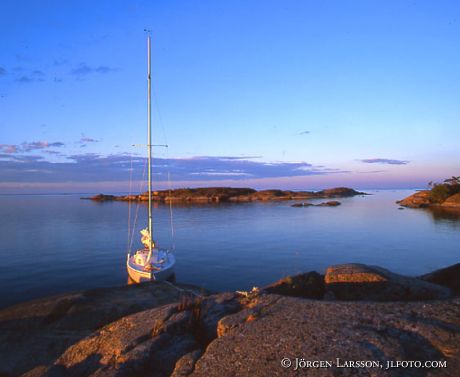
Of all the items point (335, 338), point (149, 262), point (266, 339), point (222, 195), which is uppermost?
point (335, 338)

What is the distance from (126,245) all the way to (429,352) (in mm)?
36165

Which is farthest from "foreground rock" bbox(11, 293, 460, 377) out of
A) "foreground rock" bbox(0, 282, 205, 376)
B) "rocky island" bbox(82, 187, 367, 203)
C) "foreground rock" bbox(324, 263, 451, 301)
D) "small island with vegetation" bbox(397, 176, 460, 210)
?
"rocky island" bbox(82, 187, 367, 203)

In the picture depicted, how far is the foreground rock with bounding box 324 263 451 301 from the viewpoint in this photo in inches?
379

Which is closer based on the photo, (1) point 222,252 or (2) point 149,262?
(2) point 149,262

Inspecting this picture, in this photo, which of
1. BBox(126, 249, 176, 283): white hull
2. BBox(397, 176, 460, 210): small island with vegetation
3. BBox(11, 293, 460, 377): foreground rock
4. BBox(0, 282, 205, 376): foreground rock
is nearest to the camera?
BBox(11, 293, 460, 377): foreground rock

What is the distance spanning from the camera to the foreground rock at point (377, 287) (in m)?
9.62

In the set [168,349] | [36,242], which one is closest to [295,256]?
[168,349]

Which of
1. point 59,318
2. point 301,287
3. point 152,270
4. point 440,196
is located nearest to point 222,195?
point 440,196

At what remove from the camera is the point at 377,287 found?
9820mm

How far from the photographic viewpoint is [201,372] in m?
4.98

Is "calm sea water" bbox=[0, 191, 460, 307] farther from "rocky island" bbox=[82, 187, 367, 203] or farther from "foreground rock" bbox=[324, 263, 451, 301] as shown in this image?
"rocky island" bbox=[82, 187, 367, 203]

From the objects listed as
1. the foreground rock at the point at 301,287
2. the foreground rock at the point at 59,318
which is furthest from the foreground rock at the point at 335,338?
the foreground rock at the point at 59,318

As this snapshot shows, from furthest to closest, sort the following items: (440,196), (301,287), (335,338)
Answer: (440,196) < (301,287) < (335,338)

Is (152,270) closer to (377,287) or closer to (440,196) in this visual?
(377,287)
